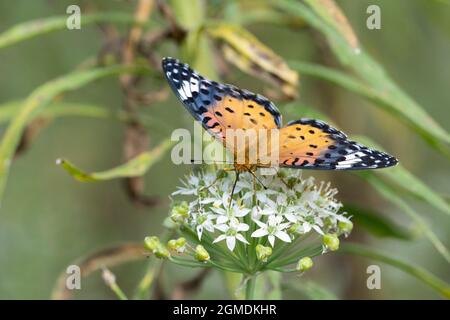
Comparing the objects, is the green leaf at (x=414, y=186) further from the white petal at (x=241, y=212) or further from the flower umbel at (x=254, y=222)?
the white petal at (x=241, y=212)

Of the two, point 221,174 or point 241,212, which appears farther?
point 221,174

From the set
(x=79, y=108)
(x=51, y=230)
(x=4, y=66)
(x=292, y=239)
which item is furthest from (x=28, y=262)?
(x=292, y=239)

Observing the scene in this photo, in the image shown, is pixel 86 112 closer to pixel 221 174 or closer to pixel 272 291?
pixel 221 174

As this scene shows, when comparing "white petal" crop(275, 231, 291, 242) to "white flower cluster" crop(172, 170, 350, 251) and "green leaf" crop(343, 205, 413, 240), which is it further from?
"green leaf" crop(343, 205, 413, 240)

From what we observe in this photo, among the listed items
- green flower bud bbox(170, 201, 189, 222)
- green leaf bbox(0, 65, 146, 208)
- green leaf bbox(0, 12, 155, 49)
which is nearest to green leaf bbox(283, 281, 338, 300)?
green flower bud bbox(170, 201, 189, 222)

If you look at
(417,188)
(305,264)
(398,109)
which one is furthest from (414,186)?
(305,264)

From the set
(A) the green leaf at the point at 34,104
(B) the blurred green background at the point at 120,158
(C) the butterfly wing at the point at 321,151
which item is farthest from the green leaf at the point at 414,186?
(B) the blurred green background at the point at 120,158

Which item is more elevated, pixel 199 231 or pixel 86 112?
pixel 86 112
